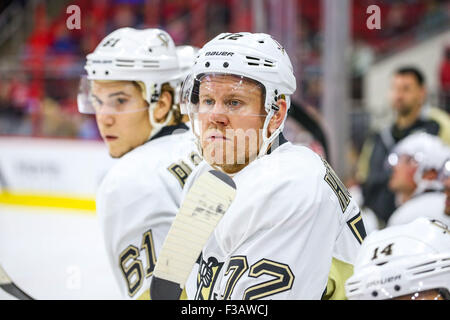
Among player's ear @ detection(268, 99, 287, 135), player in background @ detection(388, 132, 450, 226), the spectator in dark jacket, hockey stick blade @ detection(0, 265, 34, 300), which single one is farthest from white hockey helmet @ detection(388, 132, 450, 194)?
hockey stick blade @ detection(0, 265, 34, 300)

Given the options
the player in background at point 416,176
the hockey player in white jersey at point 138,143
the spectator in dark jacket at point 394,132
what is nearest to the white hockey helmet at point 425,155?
the player in background at point 416,176

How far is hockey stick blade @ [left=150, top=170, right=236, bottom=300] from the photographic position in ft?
4.84

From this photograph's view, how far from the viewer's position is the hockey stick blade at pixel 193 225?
4.84 ft

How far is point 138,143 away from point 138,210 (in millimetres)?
209

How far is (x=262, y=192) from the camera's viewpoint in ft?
4.83

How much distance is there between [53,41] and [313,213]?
4124 mm

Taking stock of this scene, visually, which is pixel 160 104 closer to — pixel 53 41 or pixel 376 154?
pixel 376 154

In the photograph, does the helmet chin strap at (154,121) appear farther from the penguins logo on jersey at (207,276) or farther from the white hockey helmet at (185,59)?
the penguins logo on jersey at (207,276)

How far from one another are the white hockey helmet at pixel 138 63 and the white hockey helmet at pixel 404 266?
2.51 ft

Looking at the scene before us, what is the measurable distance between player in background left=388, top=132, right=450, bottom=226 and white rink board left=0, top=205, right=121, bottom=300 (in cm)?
108

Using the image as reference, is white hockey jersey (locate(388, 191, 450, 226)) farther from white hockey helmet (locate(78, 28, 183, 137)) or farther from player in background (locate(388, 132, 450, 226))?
white hockey helmet (locate(78, 28, 183, 137))

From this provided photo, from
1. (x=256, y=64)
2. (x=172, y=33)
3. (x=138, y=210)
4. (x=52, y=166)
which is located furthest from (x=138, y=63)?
(x=52, y=166)

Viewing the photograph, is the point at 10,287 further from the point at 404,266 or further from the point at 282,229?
the point at 404,266
